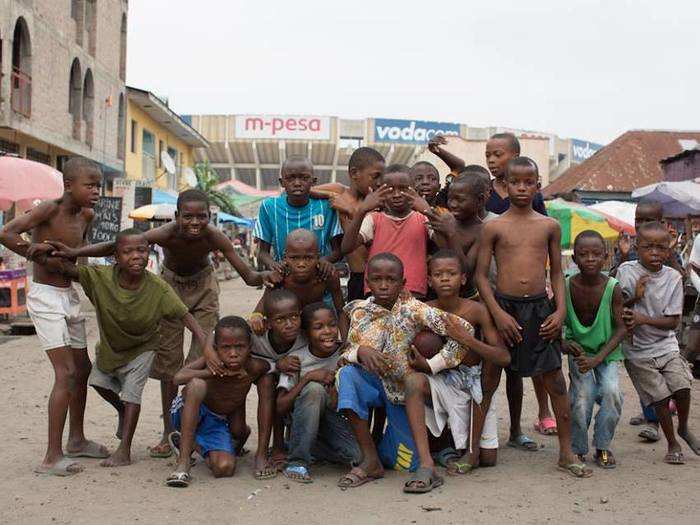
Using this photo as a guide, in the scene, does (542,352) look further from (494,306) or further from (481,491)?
(481,491)

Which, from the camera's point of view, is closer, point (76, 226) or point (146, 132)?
point (76, 226)

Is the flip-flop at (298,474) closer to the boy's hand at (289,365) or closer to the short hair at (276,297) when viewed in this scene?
the boy's hand at (289,365)

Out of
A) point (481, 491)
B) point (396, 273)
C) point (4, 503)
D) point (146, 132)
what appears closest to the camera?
point (4, 503)

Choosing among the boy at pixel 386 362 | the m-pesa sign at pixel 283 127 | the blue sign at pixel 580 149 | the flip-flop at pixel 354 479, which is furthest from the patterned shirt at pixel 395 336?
the blue sign at pixel 580 149

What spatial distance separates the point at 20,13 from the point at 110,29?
691cm

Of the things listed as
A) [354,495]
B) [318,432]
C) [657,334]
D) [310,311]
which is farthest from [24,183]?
[657,334]

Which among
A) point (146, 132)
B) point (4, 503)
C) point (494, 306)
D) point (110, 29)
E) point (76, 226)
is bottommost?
point (4, 503)

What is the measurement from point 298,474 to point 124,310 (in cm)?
143

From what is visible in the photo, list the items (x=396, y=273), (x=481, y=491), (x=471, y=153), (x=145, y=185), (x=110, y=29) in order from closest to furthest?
(x=481, y=491), (x=396, y=273), (x=145, y=185), (x=110, y=29), (x=471, y=153)

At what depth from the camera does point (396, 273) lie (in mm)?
4273

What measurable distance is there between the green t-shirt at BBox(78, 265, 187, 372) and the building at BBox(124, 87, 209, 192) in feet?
61.3

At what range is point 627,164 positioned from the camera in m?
30.4

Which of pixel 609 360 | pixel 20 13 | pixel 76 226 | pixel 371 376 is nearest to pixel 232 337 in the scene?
pixel 371 376

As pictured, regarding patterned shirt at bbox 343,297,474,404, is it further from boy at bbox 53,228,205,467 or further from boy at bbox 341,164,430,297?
boy at bbox 53,228,205,467
